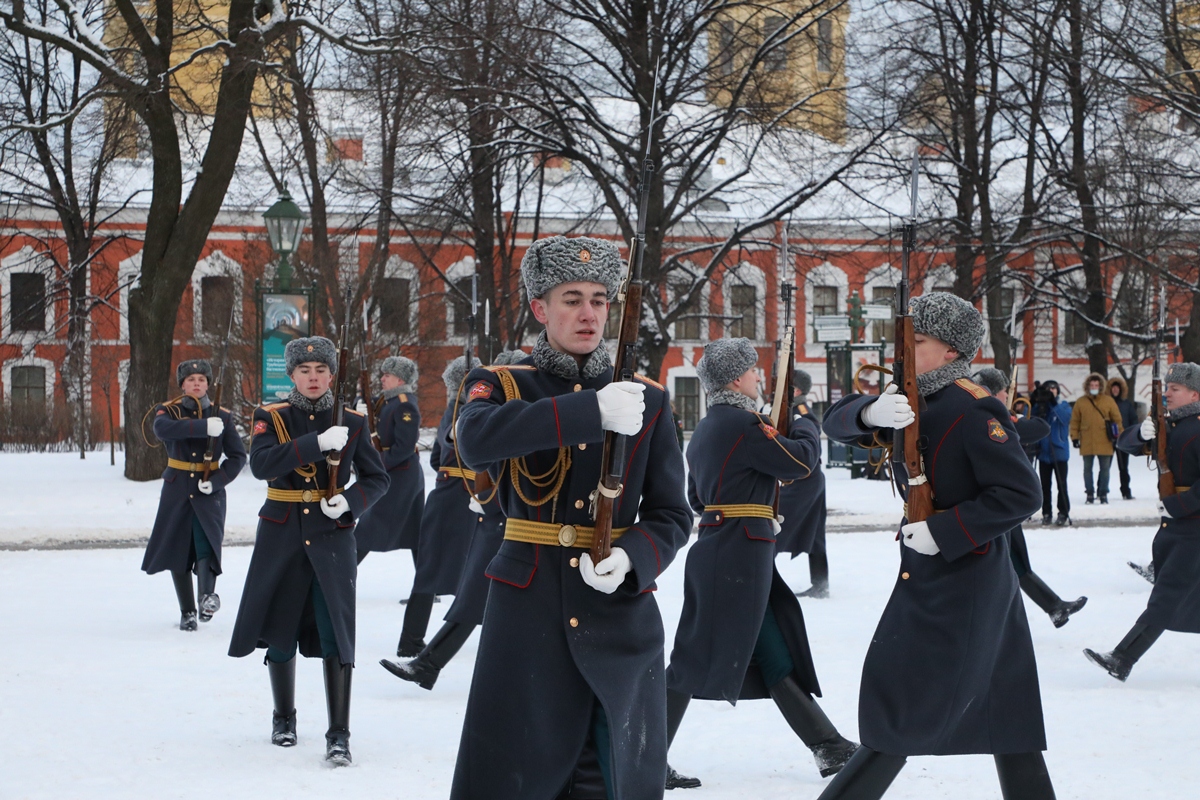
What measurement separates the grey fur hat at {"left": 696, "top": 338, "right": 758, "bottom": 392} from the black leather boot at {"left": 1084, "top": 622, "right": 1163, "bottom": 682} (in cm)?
266

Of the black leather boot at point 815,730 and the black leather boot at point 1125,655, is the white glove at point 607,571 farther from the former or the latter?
the black leather boot at point 1125,655

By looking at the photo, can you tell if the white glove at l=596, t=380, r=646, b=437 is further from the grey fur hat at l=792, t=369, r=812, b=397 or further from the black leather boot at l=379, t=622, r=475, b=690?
the grey fur hat at l=792, t=369, r=812, b=397

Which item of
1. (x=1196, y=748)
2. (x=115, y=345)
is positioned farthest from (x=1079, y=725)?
(x=115, y=345)

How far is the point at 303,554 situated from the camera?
19.5 feet

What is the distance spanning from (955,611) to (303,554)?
2950mm

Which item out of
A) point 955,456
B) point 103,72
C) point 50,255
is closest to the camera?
point 955,456

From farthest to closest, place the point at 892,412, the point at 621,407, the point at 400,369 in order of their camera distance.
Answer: the point at 400,369, the point at 892,412, the point at 621,407

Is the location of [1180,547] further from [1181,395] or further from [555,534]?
[555,534]

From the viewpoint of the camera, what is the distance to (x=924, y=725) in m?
4.14

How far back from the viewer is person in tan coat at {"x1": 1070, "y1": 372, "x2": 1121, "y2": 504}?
1778 cm

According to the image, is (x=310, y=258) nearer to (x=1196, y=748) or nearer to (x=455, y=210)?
(x=455, y=210)

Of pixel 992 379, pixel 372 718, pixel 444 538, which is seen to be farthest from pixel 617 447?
pixel 992 379

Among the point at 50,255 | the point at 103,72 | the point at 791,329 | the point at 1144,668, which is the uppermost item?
the point at 103,72

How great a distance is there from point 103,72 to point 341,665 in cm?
1464
